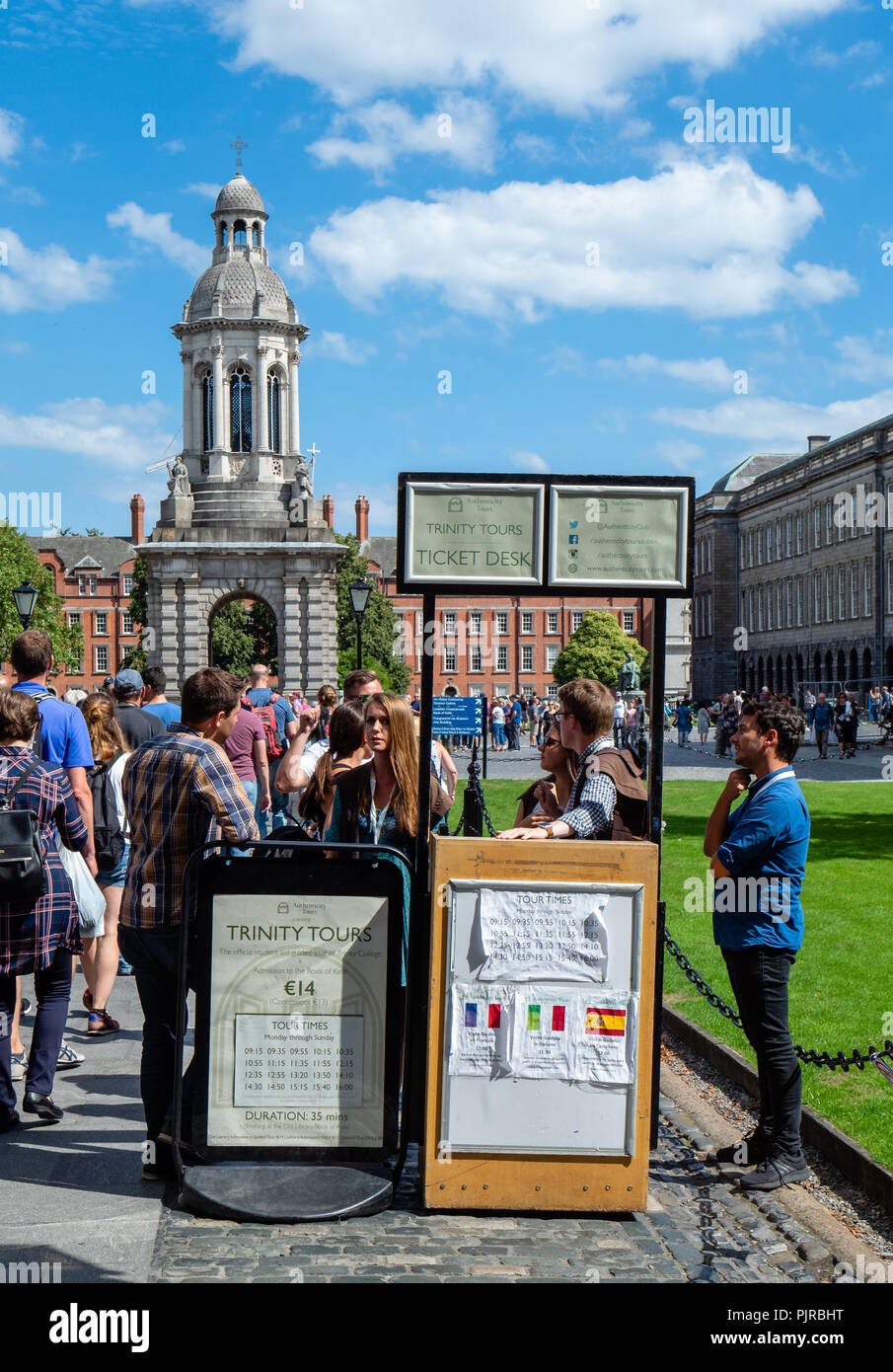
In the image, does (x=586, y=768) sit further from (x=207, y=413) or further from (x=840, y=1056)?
(x=207, y=413)

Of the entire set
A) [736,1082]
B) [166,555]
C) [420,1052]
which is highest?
[166,555]

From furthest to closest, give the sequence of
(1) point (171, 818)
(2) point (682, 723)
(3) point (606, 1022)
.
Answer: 1. (2) point (682, 723)
2. (1) point (171, 818)
3. (3) point (606, 1022)

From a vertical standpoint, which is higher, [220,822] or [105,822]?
[220,822]

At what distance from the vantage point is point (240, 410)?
226ft

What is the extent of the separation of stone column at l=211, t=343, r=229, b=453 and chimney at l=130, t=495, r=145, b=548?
2177 inches

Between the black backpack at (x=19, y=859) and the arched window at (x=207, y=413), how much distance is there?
211 ft

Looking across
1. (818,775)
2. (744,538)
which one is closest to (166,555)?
(818,775)

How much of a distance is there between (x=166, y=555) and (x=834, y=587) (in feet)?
139

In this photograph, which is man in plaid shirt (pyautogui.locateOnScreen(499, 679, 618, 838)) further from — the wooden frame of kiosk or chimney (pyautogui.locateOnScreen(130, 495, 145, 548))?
chimney (pyautogui.locateOnScreen(130, 495, 145, 548))

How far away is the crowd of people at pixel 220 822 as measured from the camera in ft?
20.1

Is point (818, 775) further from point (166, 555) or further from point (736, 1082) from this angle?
point (166, 555)

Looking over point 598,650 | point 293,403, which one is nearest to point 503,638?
point 598,650

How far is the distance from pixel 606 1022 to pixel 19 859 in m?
2.76

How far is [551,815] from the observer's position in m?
7.40
